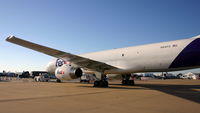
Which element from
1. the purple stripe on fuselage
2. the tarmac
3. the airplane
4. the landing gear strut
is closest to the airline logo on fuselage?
the airplane

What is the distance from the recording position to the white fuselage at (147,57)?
14836 millimetres

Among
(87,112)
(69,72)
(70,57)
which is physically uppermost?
(70,57)

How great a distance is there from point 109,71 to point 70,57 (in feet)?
15.4

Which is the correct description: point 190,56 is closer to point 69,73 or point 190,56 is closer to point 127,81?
point 127,81

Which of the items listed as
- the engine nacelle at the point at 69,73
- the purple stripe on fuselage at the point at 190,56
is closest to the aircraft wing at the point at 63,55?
the engine nacelle at the point at 69,73

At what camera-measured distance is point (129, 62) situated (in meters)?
17.5

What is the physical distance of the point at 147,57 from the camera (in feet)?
53.1

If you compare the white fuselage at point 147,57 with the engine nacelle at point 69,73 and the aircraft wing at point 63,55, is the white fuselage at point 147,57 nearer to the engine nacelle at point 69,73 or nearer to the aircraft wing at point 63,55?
the aircraft wing at point 63,55

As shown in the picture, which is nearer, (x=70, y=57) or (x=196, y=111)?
(x=196, y=111)

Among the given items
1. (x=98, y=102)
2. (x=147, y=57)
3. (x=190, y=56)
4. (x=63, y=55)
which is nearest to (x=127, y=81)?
(x=147, y=57)

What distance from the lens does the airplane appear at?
14.2 meters

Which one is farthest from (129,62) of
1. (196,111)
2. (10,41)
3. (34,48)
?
(196,111)

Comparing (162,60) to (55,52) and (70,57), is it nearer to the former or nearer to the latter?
(70,57)

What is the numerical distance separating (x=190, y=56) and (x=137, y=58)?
4361 millimetres
